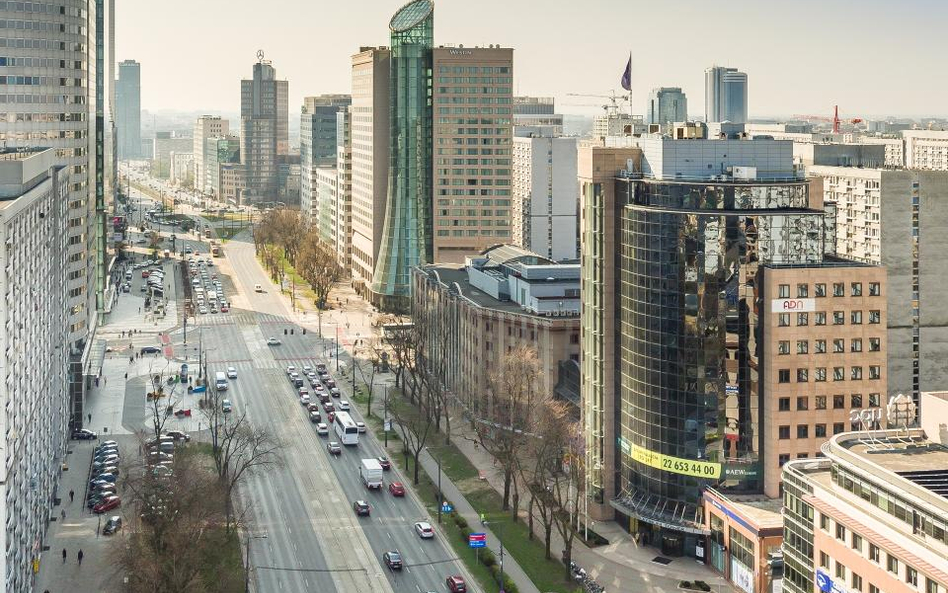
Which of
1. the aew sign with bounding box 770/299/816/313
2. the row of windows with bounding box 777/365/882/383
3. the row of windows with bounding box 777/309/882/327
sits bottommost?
the row of windows with bounding box 777/365/882/383

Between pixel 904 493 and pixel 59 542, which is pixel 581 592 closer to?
pixel 904 493

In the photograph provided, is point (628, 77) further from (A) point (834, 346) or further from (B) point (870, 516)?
(B) point (870, 516)

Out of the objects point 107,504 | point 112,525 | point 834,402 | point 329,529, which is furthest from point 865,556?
point 107,504

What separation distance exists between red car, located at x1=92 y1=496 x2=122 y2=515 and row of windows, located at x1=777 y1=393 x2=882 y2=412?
6679 centimetres

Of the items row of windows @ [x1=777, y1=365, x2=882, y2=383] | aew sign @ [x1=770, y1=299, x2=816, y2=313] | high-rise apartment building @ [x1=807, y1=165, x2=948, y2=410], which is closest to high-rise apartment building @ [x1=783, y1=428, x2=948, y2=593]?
row of windows @ [x1=777, y1=365, x2=882, y2=383]

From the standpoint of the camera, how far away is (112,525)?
118 metres

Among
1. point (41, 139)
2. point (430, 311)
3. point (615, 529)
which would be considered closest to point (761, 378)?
point (615, 529)

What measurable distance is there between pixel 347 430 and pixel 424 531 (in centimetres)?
3685

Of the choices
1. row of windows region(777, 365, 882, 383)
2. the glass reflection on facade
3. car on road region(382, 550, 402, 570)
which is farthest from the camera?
the glass reflection on facade

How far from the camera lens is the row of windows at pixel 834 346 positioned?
108 meters

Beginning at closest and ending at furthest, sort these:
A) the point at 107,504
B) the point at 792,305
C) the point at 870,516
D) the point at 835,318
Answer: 1. the point at 870,516
2. the point at 792,305
3. the point at 835,318
4. the point at 107,504

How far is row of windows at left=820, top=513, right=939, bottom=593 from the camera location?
223ft

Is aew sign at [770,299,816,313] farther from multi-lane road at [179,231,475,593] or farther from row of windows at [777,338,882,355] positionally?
multi-lane road at [179,231,475,593]

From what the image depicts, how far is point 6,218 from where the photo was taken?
86.9m
